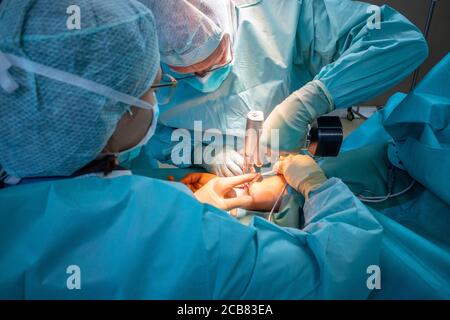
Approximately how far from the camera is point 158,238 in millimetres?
765

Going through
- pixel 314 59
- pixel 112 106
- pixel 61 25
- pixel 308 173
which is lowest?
pixel 308 173

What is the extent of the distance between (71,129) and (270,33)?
1.07m

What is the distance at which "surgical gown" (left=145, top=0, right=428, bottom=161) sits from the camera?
53.5 inches

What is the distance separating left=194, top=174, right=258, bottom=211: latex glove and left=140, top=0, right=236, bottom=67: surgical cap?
481 mm

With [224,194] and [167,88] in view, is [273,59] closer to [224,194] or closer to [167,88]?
[167,88]

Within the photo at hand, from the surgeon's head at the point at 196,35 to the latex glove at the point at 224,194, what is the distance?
442 mm

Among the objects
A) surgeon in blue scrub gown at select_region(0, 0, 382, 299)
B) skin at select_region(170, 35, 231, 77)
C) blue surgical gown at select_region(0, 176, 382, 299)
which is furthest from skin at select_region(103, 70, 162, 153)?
skin at select_region(170, 35, 231, 77)

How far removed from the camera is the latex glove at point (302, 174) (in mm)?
1250

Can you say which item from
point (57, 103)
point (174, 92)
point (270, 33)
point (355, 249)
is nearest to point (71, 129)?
point (57, 103)

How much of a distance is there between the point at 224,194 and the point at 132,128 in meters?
0.51

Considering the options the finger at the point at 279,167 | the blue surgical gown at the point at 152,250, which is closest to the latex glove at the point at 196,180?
the finger at the point at 279,167

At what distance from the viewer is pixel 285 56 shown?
1.52 meters

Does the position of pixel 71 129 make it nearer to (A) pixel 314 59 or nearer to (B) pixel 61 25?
(B) pixel 61 25

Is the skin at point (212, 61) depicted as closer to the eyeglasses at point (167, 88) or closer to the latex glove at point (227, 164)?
the eyeglasses at point (167, 88)
